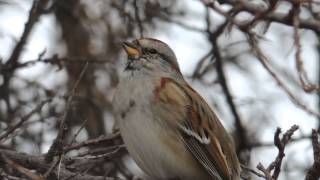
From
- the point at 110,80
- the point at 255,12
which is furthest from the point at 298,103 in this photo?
the point at 110,80

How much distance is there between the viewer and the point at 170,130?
5270 millimetres

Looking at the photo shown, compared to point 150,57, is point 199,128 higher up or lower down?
lower down

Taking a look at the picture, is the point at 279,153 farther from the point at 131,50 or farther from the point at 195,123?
the point at 131,50

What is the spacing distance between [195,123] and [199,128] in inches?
1.8

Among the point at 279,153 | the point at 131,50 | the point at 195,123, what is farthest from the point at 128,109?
the point at 279,153

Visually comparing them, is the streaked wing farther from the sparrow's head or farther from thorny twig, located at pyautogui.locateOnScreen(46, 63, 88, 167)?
thorny twig, located at pyautogui.locateOnScreen(46, 63, 88, 167)

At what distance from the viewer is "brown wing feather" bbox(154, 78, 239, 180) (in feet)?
17.3

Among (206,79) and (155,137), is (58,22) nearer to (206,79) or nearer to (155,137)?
A: (206,79)

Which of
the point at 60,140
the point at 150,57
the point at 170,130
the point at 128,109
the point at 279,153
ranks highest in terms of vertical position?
the point at 150,57

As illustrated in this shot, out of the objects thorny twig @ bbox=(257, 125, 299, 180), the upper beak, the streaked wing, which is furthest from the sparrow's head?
thorny twig @ bbox=(257, 125, 299, 180)

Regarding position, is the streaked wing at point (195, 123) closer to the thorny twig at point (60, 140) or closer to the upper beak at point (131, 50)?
the upper beak at point (131, 50)

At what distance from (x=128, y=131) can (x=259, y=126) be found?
3.28 m

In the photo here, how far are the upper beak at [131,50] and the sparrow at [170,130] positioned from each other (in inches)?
5.8

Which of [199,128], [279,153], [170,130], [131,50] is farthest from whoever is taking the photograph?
[131,50]
